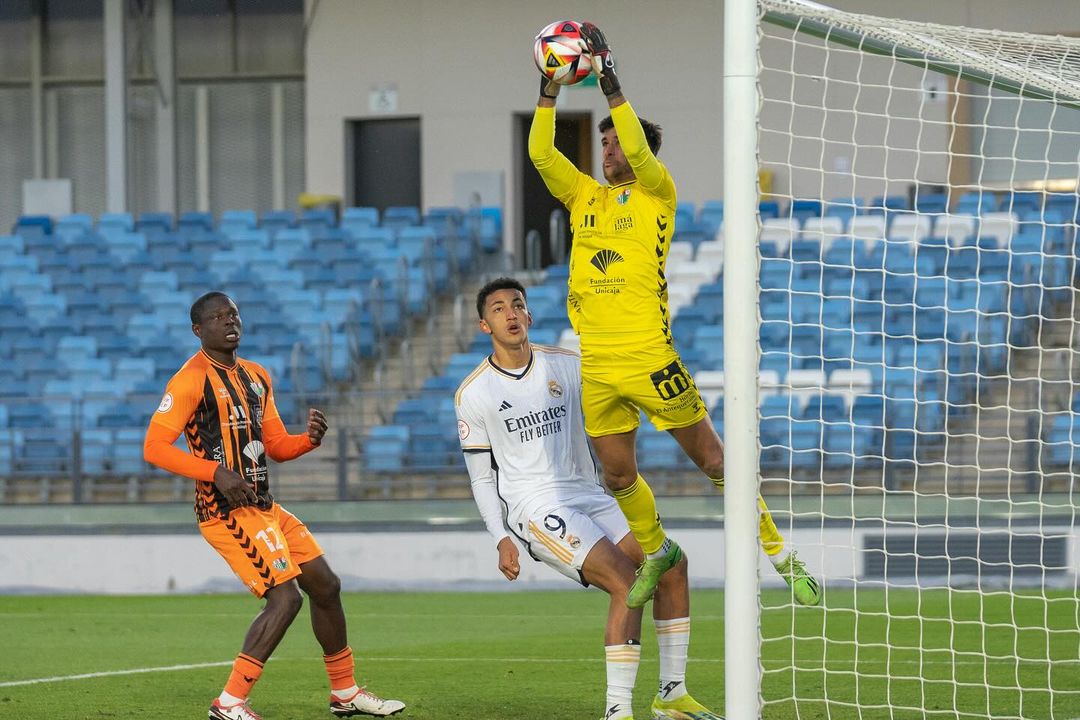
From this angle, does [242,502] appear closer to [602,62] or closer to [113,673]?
[602,62]

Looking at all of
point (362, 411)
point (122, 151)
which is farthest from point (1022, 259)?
point (122, 151)

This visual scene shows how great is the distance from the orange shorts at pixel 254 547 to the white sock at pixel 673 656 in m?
1.62

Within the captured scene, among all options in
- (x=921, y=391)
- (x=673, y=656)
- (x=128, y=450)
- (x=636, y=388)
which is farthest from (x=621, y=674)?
(x=128, y=450)

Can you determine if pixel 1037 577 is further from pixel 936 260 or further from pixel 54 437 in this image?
pixel 54 437

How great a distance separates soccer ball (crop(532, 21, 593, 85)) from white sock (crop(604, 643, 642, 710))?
2281 millimetres

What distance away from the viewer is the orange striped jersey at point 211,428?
6.16 meters

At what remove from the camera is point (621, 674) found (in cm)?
588

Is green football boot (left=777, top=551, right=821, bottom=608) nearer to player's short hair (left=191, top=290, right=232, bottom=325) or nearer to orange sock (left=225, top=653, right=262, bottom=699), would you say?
orange sock (left=225, top=653, right=262, bottom=699)

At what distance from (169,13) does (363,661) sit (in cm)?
1638

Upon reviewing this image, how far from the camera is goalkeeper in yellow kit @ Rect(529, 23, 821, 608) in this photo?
5.88 metres

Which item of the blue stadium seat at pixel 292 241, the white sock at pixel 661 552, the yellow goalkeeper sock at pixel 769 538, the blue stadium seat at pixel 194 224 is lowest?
the white sock at pixel 661 552

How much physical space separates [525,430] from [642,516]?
718 mm

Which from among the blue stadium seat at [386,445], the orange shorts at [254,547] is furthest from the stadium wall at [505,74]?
the orange shorts at [254,547]

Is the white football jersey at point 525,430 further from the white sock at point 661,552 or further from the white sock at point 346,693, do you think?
the white sock at point 346,693
